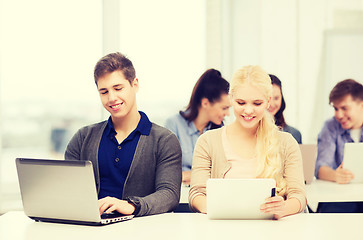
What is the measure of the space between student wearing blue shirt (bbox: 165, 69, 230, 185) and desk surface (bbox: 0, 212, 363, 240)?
5.39ft

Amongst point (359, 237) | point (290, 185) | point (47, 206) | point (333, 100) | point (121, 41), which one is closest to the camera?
point (359, 237)

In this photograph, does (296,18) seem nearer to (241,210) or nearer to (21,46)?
(21,46)

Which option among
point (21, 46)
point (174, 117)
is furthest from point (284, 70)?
point (21, 46)

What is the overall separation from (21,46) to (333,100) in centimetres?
309

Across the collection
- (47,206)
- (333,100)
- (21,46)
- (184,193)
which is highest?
(21,46)

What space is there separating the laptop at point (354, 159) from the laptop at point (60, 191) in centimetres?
168

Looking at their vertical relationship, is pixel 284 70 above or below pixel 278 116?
above

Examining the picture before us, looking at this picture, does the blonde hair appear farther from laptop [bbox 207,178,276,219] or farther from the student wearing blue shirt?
the student wearing blue shirt

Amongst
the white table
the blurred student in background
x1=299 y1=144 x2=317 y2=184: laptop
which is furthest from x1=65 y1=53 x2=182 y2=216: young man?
the blurred student in background

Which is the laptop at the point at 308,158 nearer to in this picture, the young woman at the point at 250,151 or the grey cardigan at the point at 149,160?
the young woman at the point at 250,151

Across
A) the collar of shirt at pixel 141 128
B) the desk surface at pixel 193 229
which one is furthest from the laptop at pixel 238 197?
the collar of shirt at pixel 141 128

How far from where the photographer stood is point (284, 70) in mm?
5586

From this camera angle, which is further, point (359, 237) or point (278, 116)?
point (278, 116)

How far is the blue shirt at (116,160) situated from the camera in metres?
2.36
